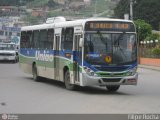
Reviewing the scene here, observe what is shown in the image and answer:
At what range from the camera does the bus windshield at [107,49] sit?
1956 cm

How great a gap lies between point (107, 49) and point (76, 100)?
3.13 m

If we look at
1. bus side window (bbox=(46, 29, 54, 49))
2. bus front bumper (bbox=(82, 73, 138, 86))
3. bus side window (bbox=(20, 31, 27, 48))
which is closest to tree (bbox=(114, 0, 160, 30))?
bus side window (bbox=(20, 31, 27, 48))

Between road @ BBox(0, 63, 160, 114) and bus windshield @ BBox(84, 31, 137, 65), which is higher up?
bus windshield @ BBox(84, 31, 137, 65)

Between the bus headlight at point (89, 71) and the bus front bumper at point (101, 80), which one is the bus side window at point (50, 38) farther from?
the bus front bumper at point (101, 80)

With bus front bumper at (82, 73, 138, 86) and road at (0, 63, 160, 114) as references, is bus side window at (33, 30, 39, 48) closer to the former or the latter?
road at (0, 63, 160, 114)

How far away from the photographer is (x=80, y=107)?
49.8ft

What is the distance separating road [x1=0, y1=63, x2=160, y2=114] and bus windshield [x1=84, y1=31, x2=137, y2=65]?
47.9 inches

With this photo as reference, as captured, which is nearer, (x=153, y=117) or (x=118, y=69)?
(x=153, y=117)

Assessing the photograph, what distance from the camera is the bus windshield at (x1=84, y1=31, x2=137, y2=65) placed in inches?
770

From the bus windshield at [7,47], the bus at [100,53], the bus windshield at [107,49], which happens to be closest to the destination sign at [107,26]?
the bus at [100,53]

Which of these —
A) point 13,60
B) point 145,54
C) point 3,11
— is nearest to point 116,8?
point 3,11

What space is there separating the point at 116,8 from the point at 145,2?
6.02m

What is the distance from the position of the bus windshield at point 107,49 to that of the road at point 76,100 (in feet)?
3.99

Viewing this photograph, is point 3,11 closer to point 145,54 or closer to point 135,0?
point 135,0
